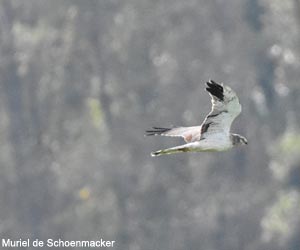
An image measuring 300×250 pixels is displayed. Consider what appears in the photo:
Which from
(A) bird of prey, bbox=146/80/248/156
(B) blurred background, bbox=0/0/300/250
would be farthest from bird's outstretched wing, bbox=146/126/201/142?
(B) blurred background, bbox=0/0/300/250

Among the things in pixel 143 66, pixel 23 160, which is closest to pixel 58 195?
pixel 23 160

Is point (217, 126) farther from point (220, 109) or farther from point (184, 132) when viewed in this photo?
point (184, 132)

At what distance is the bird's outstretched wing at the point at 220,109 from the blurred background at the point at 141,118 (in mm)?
18748

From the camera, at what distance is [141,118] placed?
35.2 meters

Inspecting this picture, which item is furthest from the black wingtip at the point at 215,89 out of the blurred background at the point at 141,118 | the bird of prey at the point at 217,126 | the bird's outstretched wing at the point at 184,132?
the blurred background at the point at 141,118

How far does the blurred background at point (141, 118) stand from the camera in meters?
34.4

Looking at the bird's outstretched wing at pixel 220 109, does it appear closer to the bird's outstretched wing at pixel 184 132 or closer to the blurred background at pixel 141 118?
the bird's outstretched wing at pixel 184 132

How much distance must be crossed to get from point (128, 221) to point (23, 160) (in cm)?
314

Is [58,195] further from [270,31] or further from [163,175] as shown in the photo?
[270,31]

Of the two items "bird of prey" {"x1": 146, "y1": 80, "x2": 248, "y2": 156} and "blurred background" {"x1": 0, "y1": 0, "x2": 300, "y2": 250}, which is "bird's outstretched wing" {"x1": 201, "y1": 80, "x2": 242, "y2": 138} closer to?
"bird of prey" {"x1": 146, "y1": 80, "x2": 248, "y2": 156}

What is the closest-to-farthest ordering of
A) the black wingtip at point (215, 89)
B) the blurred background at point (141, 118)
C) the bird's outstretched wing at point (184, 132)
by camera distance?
1. the black wingtip at point (215, 89)
2. the bird's outstretched wing at point (184, 132)
3. the blurred background at point (141, 118)

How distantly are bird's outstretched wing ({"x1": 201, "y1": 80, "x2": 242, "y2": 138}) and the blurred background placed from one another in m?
18.7

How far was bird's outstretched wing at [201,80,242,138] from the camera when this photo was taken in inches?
555

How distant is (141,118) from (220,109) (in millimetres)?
20931
